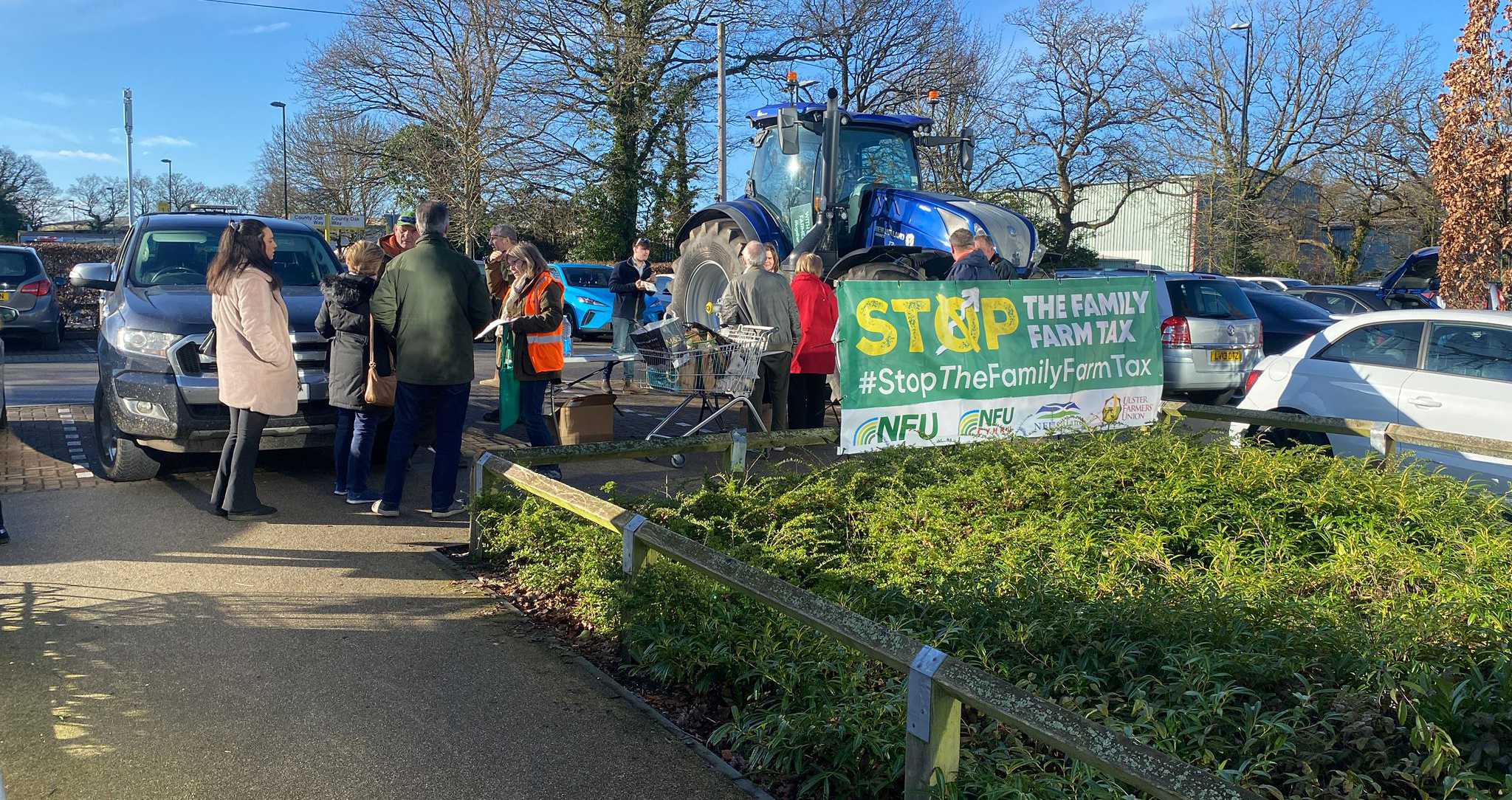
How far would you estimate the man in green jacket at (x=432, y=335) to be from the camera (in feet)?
21.5

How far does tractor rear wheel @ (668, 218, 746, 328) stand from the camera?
1267 cm

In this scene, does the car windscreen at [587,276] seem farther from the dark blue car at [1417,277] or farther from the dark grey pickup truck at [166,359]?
the dark blue car at [1417,277]

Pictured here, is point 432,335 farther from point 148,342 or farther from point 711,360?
point 711,360

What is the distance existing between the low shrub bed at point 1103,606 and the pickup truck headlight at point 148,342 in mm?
2807

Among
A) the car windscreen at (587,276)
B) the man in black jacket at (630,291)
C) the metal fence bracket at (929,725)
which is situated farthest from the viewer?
the car windscreen at (587,276)

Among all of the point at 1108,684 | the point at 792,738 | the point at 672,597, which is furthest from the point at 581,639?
the point at 1108,684

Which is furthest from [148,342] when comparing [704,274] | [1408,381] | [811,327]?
[1408,381]

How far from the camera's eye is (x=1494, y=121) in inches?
632

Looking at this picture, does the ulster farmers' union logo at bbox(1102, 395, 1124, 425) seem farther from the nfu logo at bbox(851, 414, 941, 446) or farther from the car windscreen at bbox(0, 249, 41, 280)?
the car windscreen at bbox(0, 249, 41, 280)

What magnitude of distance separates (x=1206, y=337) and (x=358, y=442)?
31.1 ft

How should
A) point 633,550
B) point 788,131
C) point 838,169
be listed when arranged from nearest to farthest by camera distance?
point 633,550 < point 788,131 < point 838,169

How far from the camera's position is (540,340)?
25.3ft

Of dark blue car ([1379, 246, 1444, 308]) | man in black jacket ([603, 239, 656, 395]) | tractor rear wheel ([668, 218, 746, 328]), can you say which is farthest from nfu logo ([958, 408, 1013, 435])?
dark blue car ([1379, 246, 1444, 308])

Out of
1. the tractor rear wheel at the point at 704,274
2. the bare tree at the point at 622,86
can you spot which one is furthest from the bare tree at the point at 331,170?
the tractor rear wheel at the point at 704,274
